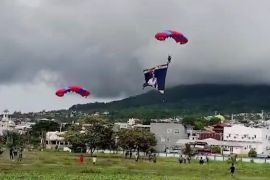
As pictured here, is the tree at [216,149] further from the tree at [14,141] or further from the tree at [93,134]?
the tree at [14,141]

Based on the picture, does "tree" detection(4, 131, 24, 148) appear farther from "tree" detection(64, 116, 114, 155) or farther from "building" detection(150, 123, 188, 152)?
"building" detection(150, 123, 188, 152)

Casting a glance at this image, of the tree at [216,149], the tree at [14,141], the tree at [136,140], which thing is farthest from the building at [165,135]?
the tree at [136,140]

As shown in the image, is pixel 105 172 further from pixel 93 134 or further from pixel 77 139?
pixel 77 139

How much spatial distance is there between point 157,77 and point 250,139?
137133 millimetres

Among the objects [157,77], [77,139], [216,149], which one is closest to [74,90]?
[157,77]

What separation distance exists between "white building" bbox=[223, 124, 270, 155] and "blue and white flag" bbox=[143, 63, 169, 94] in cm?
12796

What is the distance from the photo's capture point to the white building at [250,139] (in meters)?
190

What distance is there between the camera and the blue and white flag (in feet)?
199

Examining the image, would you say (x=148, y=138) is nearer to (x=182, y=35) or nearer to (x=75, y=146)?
(x=75, y=146)

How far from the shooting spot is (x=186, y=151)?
121625 millimetres

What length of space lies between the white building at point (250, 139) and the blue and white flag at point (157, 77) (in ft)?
420

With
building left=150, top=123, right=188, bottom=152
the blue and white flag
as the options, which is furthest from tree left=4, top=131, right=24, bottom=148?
the blue and white flag

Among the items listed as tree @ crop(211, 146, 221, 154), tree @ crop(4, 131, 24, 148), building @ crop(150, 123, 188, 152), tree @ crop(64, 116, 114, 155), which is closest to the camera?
tree @ crop(4, 131, 24, 148)

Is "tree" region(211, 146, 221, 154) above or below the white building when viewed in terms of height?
below
